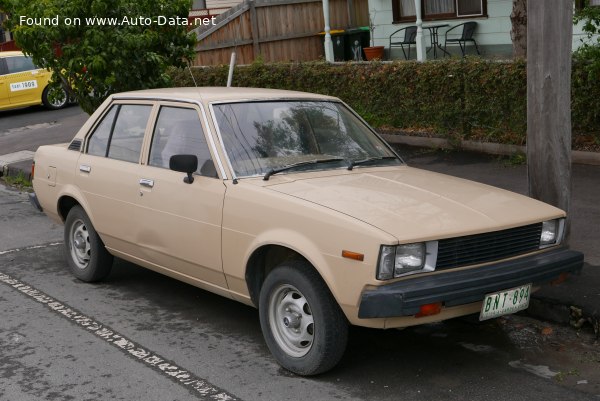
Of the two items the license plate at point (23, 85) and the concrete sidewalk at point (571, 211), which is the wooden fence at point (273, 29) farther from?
the concrete sidewalk at point (571, 211)

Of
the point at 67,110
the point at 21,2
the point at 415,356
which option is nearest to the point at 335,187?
the point at 415,356

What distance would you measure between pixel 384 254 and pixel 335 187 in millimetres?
938

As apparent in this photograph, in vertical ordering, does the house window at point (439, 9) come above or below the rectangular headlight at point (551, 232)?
above

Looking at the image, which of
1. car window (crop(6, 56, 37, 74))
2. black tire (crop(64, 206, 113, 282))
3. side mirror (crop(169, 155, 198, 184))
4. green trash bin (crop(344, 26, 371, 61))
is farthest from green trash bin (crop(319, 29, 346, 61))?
side mirror (crop(169, 155, 198, 184))

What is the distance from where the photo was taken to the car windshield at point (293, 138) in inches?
237

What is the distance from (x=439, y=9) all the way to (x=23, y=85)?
9.27 metres

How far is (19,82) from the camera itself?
800 inches

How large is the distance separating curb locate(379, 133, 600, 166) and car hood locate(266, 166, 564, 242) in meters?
4.57

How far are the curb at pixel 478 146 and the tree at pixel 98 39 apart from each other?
3.23 m

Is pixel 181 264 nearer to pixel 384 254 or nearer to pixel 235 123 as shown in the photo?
pixel 235 123

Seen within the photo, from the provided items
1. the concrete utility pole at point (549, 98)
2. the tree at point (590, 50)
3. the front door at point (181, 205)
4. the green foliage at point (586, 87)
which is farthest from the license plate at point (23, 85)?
the concrete utility pole at point (549, 98)

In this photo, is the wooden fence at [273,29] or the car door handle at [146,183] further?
the wooden fence at [273,29]

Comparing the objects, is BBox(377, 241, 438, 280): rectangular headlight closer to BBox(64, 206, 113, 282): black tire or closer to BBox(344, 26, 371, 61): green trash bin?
BBox(64, 206, 113, 282): black tire

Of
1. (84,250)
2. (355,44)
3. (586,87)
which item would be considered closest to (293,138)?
(84,250)
